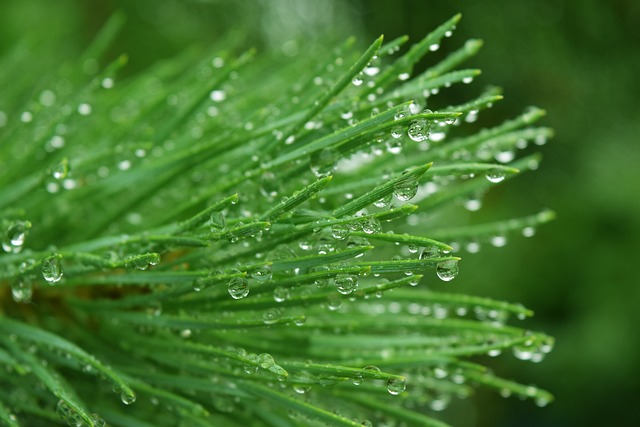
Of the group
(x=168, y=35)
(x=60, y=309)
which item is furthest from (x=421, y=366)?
(x=168, y=35)

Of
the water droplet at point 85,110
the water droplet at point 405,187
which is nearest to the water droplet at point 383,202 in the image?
the water droplet at point 405,187

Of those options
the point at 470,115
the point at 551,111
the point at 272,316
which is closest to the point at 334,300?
the point at 272,316

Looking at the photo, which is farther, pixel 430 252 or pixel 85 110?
pixel 85 110

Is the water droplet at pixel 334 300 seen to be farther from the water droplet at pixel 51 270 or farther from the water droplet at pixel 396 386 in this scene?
the water droplet at pixel 51 270

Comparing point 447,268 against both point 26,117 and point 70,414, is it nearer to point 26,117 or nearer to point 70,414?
point 70,414

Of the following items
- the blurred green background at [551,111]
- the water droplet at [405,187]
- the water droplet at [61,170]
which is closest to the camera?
the water droplet at [405,187]

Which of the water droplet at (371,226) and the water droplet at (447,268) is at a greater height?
the water droplet at (447,268)

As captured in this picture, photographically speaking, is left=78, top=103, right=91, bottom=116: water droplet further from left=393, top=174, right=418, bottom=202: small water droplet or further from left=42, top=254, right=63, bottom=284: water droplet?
left=393, top=174, right=418, bottom=202: small water droplet

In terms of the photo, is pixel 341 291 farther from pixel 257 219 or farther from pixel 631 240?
pixel 631 240
